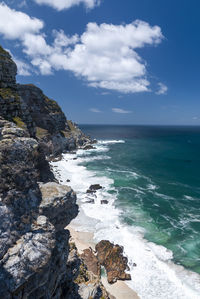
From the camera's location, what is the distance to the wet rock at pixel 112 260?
2561 centimetres

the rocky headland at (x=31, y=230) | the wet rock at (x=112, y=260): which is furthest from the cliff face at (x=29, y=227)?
the wet rock at (x=112, y=260)

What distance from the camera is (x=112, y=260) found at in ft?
90.5

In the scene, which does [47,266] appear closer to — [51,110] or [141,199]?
[141,199]

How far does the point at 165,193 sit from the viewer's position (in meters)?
54.8

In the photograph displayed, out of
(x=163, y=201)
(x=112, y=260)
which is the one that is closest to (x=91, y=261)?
(x=112, y=260)

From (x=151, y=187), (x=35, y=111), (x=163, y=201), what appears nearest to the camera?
(x=163, y=201)

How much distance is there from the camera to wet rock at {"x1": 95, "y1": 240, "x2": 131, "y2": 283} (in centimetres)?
2561

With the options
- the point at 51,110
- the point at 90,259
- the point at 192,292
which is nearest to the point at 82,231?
the point at 90,259

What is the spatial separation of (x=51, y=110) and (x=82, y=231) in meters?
102

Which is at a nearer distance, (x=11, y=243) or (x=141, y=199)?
(x=11, y=243)

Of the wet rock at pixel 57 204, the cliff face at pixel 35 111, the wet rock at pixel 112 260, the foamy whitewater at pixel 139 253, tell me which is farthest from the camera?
the cliff face at pixel 35 111

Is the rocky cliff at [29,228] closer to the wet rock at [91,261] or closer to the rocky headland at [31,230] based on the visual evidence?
the rocky headland at [31,230]

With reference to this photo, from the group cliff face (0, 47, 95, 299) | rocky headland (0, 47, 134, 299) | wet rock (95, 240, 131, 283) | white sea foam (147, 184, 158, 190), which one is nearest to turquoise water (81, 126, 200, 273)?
white sea foam (147, 184, 158, 190)

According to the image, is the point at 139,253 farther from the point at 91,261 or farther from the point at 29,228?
the point at 29,228
